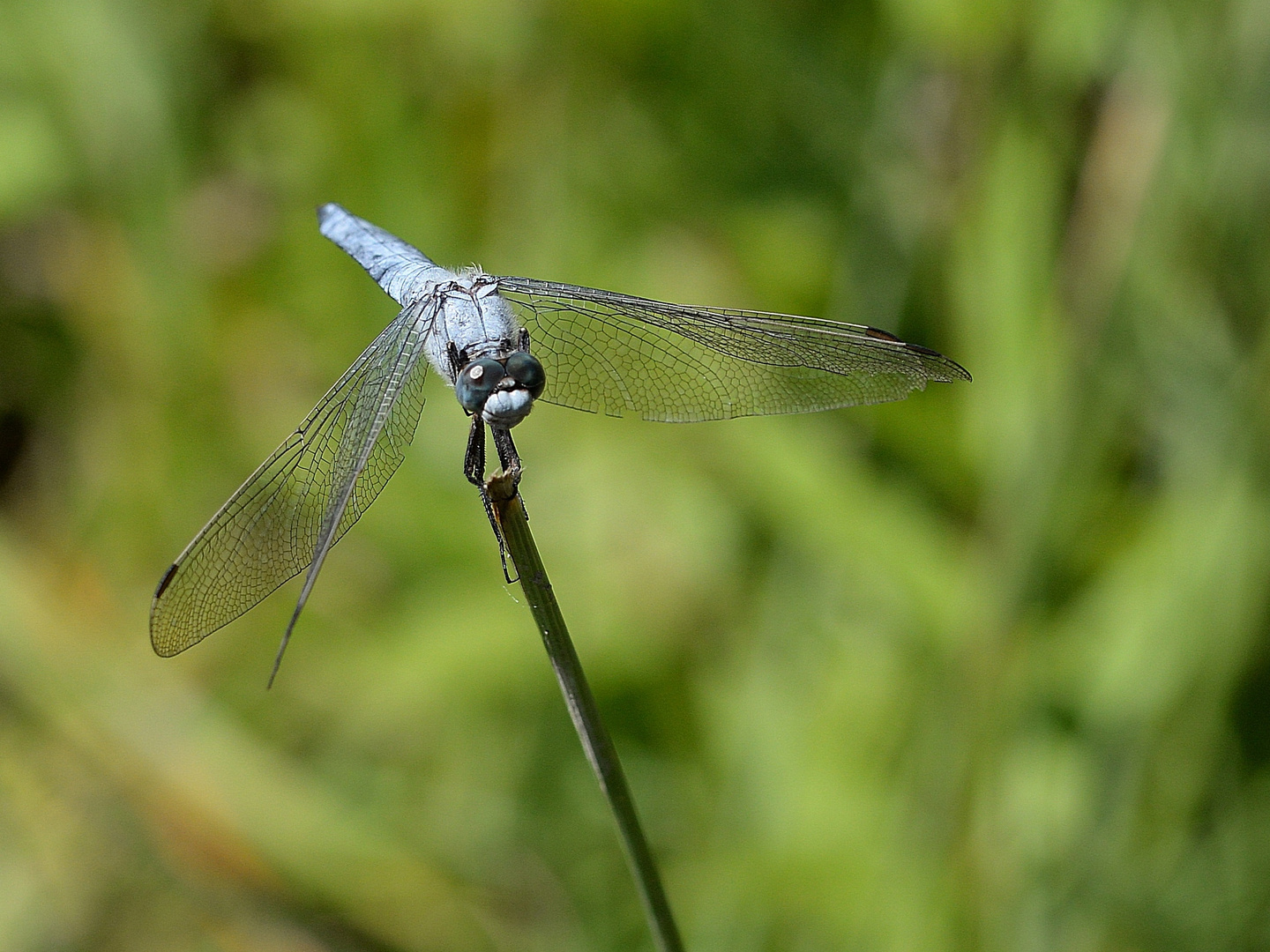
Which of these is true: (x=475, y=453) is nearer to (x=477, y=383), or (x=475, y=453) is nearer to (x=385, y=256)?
(x=477, y=383)

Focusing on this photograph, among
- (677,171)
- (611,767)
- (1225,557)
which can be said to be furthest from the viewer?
(677,171)

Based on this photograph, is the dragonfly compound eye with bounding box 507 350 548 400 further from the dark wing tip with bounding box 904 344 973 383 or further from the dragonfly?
the dark wing tip with bounding box 904 344 973 383

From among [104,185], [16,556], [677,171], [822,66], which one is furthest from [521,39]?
[16,556]

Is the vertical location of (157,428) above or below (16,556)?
above

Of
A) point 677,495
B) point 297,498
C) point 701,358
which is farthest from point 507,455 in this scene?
point 677,495

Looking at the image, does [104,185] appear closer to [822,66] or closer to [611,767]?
[822,66]

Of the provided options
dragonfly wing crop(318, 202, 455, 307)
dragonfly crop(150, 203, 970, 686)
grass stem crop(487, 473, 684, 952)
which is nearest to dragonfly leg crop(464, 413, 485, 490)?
dragonfly crop(150, 203, 970, 686)
